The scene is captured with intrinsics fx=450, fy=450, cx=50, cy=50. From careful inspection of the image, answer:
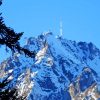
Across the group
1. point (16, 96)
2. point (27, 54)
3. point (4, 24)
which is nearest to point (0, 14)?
point (4, 24)

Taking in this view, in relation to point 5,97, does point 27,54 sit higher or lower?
higher

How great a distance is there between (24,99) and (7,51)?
110 centimetres

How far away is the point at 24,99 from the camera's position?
9.30m

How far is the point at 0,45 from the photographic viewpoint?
9.23m

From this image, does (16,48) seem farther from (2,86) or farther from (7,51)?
(2,86)

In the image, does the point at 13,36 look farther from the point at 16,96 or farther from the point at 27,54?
the point at 16,96

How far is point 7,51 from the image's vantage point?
377 inches

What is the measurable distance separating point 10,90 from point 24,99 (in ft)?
1.24

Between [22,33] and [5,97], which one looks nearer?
[5,97]

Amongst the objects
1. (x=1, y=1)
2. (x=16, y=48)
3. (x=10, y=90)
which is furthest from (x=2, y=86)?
(x=1, y=1)

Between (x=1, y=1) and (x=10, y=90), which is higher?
(x=1, y=1)

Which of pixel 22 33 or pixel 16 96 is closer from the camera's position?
pixel 16 96

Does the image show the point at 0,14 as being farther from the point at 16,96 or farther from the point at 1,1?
the point at 16,96

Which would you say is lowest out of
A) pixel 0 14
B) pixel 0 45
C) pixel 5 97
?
pixel 5 97
